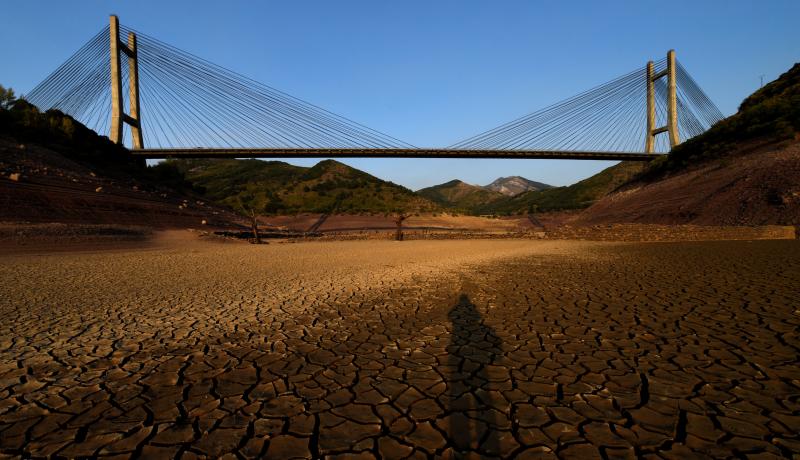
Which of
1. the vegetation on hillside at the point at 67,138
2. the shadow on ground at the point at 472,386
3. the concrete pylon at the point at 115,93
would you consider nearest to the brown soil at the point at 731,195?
the shadow on ground at the point at 472,386

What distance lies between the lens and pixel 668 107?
33.2 metres

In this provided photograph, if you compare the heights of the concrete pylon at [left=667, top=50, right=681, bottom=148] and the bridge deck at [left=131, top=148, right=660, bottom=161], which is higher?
the concrete pylon at [left=667, top=50, right=681, bottom=148]

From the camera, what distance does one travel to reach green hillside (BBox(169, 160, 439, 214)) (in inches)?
1531

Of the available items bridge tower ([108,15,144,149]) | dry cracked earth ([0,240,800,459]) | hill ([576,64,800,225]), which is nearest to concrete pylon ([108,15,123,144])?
bridge tower ([108,15,144,149])

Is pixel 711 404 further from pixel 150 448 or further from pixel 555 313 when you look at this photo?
pixel 150 448

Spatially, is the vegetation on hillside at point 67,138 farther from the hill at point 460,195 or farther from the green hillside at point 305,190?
the hill at point 460,195

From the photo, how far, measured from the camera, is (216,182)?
162 feet

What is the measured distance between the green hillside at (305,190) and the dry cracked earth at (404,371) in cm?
3273

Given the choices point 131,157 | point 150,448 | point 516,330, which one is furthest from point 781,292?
point 131,157

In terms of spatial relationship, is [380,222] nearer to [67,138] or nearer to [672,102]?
[67,138]

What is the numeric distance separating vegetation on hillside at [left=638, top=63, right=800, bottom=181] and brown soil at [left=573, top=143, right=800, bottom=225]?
1492mm

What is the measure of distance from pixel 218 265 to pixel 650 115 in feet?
132

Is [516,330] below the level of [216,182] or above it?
below

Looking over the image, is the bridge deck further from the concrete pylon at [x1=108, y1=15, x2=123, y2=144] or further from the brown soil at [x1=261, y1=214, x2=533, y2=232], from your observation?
the brown soil at [x1=261, y1=214, x2=533, y2=232]
